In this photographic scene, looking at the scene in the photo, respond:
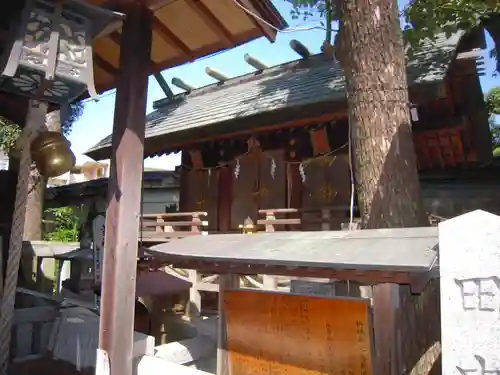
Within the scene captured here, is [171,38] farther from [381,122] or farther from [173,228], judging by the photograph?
[173,228]

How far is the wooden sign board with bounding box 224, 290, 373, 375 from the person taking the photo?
3.02 meters

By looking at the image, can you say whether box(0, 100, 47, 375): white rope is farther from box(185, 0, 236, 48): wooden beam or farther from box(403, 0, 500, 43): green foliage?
box(403, 0, 500, 43): green foliage

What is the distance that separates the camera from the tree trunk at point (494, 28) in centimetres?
1027

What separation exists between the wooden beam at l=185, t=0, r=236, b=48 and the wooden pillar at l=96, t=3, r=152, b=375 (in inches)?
21.9

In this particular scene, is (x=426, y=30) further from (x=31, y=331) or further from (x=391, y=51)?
(x=31, y=331)

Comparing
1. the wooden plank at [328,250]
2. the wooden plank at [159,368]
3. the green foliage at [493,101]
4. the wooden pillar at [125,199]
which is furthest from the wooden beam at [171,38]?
the green foliage at [493,101]

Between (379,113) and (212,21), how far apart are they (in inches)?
78.0

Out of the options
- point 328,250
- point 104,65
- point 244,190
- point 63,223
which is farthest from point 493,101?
point 63,223

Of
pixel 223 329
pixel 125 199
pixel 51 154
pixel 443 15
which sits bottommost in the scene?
pixel 223 329

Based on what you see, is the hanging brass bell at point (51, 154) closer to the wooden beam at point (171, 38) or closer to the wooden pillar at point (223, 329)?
the wooden beam at point (171, 38)

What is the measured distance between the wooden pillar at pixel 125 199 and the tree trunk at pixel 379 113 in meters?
2.24

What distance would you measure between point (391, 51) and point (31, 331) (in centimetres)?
531

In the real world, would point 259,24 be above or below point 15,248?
above

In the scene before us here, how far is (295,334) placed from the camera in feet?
10.9
